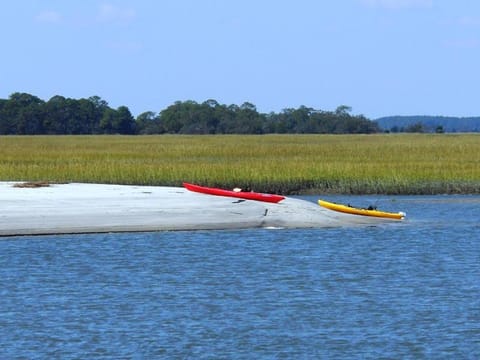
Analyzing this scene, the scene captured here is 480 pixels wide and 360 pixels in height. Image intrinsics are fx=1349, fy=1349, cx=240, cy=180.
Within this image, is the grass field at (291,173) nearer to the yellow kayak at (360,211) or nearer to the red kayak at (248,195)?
the yellow kayak at (360,211)

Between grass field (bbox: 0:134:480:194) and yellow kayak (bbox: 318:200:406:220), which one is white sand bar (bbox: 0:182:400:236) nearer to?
yellow kayak (bbox: 318:200:406:220)

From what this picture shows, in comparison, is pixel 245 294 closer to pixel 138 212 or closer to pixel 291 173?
pixel 138 212

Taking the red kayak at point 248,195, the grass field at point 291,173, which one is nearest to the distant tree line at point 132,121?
the grass field at point 291,173

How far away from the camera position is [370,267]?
3253cm

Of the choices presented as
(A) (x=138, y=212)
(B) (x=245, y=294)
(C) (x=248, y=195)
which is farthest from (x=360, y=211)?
Answer: (B) (x=245, y=294)

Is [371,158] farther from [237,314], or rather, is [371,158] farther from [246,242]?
[237,314]

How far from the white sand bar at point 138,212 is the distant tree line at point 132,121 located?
133 m

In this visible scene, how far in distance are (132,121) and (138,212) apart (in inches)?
5803

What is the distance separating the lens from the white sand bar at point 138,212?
122 ft

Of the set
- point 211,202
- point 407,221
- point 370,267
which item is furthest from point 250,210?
point 370,267

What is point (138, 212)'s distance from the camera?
127ft

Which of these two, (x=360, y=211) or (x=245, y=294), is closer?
(x=245, y=294)

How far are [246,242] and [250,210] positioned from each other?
3.32 m

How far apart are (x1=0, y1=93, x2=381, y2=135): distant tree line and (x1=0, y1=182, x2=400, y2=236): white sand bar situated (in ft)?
437
